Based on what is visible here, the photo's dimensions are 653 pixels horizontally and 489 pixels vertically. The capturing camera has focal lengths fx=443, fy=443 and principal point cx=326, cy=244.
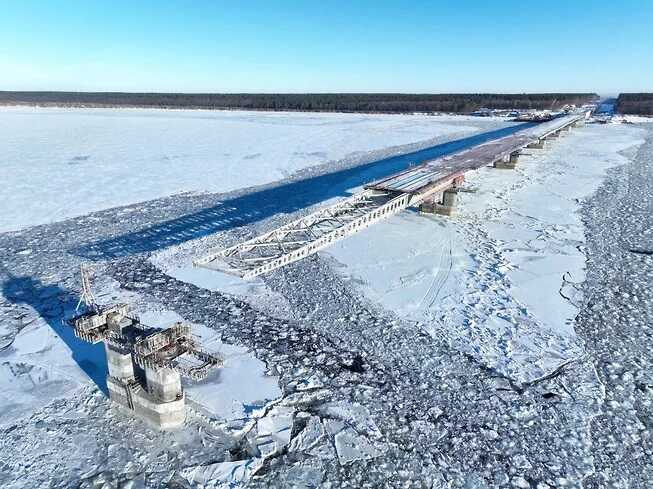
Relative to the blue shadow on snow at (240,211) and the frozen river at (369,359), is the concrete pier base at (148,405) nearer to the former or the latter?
the frozen river at (369,359)

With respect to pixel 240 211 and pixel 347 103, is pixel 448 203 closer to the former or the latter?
pixel 240 211

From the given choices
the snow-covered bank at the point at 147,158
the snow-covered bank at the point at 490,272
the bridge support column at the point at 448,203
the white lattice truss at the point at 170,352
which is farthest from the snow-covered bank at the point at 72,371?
the bridge support column at the point at 448,203

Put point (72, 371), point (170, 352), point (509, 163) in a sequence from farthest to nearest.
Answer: point (509, 163) → point (72, 371) → point (170, 352)

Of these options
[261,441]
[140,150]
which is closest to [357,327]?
[261,441]

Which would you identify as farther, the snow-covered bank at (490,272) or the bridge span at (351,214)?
the bridge span at (351,214)

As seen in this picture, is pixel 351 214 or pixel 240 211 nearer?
pixel 351 214

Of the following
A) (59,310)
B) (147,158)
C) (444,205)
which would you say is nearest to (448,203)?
(444,205)
